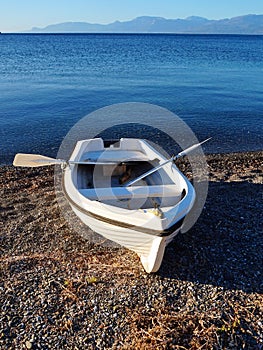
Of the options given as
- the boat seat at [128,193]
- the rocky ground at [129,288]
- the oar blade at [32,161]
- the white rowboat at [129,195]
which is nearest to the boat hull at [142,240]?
the white rowboat at [129,195]

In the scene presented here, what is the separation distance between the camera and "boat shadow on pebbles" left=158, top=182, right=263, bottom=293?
225 inches

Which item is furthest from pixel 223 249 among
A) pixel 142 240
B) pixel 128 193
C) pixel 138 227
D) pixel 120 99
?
pixel 120 99

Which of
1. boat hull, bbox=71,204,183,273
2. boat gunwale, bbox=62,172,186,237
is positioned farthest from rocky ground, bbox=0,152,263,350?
boat gunwale, bbox=62,172,186,237

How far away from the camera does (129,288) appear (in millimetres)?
5500

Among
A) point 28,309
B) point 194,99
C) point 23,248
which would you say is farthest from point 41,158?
point 194,99

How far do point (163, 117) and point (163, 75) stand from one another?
58.1 ft

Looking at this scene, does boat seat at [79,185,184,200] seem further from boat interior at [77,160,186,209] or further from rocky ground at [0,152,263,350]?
rocky ground at [0,152,263,350]

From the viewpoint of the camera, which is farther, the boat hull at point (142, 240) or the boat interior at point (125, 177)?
the boat interior at point (125, 177)

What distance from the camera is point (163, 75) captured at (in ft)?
115

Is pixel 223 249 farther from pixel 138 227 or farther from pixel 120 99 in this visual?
pixel 120 99

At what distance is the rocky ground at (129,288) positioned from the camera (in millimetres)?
4652

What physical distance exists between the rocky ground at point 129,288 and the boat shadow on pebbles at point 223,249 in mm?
18

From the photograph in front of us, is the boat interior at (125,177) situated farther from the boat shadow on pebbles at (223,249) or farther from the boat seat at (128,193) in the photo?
the boat shadow on pebbles at (223,249)

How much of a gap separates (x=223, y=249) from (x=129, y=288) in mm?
2020
